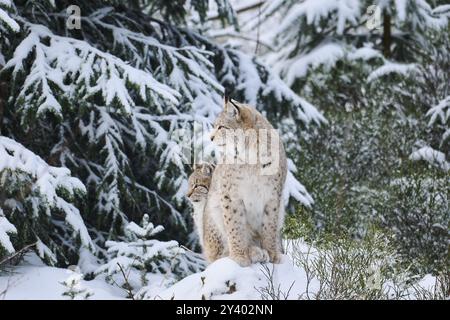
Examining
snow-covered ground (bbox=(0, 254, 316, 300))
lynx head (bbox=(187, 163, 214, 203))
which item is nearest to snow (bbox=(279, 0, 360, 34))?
lynx head (bbox=(187, 163, 214, 203))

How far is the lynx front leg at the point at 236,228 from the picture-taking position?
553 centimetres

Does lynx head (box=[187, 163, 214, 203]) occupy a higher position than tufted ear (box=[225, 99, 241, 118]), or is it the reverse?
tufted ear (box=[225, 99, 241, 118])

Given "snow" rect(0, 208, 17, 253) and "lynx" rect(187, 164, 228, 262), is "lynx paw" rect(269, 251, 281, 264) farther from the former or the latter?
"snow" rect(0, 208, 17, 253)

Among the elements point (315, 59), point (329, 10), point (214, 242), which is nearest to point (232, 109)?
point (214, 242)

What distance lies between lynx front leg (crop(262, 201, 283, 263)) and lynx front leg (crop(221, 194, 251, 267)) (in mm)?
165

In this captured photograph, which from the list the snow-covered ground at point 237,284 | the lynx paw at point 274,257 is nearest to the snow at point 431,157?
the snow-covered ground at point 237,284

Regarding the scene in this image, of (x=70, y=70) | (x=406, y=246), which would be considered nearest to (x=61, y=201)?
(x=70, y=70)

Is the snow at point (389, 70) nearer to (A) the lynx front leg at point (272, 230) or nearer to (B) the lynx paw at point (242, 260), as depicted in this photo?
(A) the lynx front leg at point (272, 230)

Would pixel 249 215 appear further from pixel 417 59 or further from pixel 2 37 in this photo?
pixel 417 59

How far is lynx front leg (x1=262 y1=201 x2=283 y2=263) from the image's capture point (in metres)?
5.60

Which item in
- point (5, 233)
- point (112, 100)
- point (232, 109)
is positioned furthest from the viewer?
point (112, 100)

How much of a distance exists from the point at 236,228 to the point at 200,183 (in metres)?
0.68

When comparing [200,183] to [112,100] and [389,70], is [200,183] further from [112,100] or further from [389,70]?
[389,70]

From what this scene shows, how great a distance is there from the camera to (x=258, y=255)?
5582mm
